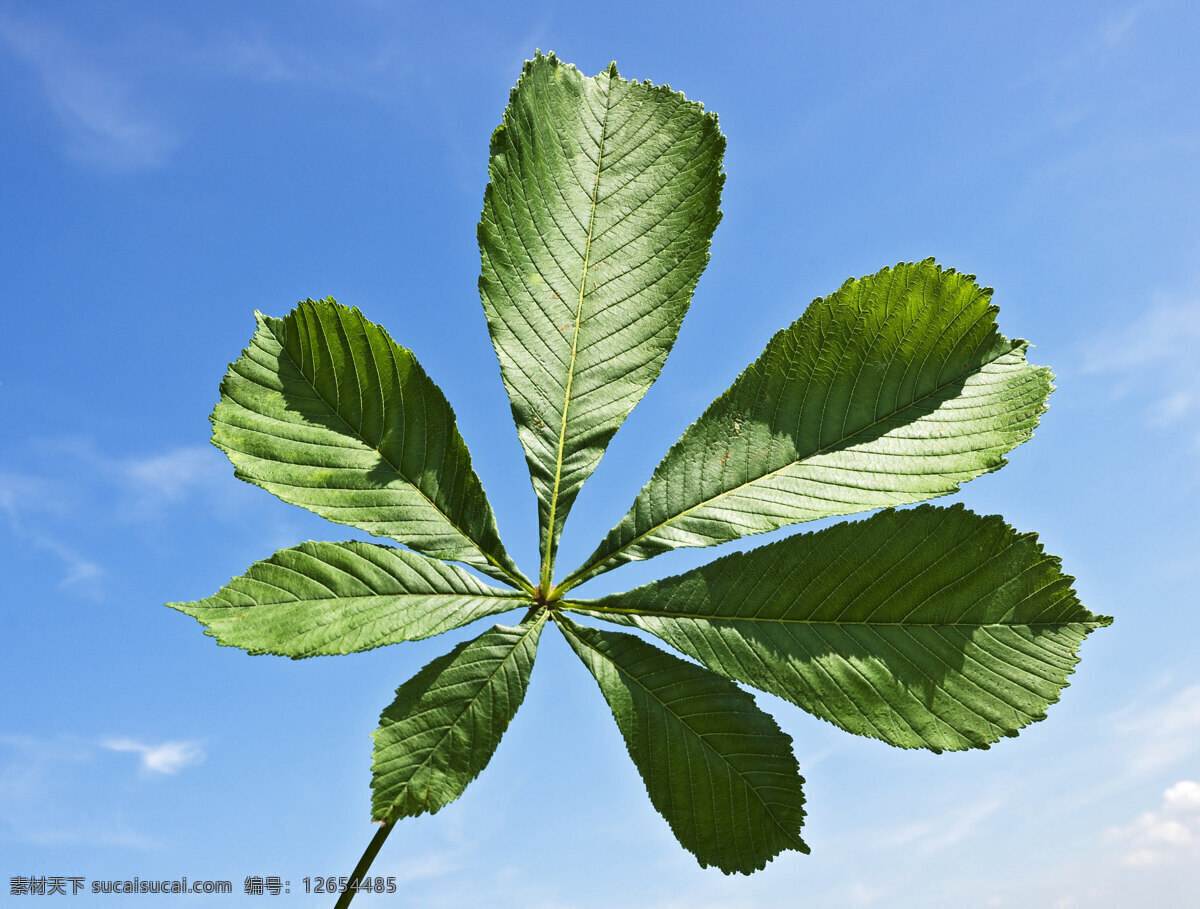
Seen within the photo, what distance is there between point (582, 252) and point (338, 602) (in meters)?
1.13

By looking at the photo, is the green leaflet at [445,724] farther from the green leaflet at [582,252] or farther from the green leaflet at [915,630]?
the green leaflet at [915,630]

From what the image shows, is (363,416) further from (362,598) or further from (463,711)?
(463,711)

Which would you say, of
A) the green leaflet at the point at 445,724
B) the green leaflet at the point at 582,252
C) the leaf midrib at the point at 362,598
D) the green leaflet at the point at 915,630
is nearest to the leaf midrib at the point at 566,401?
the green leaflet at the point at 582,252

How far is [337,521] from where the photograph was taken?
7.34 feet

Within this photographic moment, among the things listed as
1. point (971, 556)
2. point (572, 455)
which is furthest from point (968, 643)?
point (572, 455)

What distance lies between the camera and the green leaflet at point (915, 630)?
222 cm

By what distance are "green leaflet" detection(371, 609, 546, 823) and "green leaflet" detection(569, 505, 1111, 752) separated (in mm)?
490

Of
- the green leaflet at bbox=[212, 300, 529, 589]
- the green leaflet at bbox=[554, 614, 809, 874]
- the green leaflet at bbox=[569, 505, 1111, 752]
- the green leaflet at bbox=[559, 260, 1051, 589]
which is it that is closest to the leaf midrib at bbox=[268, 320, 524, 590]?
the green leaflet at bbox=[212, 300, 529, 589]

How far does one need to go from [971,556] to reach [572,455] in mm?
1044

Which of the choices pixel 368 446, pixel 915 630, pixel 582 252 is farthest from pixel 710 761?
pixel 582 252

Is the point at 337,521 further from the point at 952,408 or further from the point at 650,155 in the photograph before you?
the point at 952,408

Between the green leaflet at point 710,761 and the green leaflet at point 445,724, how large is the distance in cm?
28

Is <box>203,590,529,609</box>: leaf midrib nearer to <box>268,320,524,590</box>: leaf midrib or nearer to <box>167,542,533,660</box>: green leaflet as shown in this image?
<box>167,542,533,660</box>: green leaflet

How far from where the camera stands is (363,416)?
2.34 metres
